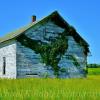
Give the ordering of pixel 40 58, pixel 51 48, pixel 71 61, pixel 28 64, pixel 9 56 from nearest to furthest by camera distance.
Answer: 1. pixel 28 64
2. pixel 40 58
3. pixel 9 56
4. pixel 51 48
5. pixel 71 61

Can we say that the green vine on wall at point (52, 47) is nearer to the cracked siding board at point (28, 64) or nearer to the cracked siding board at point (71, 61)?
the cracked siding board at point (71, 61)

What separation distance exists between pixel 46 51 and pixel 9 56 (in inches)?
119

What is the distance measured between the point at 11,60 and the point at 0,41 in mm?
3825

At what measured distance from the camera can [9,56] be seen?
33.7 m

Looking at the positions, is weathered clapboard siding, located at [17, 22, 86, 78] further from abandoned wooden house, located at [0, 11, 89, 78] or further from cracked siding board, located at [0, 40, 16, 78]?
cracked siding board, located at [0, 40, 16, 78]

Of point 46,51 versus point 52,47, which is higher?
point 52,47

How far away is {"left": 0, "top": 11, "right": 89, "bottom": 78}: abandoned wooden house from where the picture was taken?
32406 mm

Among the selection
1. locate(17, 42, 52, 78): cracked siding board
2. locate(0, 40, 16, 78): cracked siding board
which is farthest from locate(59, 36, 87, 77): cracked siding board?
locate(0, 40, 16, 78): cracked siding board

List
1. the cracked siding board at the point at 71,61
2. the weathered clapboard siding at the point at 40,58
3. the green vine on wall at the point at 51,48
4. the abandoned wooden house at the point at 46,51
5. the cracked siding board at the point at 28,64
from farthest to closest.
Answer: the cracked siding board at the point at 71,61 < the green vine on wall at the point at 51,48 < the abandoned wooden house at the point at 46,51 < the weathered clapboard siding at the point at 40,58 < the cracked siding board at the point at 28,64

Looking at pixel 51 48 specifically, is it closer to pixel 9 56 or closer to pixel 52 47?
pixel 52 47

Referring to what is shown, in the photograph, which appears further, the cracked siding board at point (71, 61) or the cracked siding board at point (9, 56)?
the cracked siding board at point (71, 61)

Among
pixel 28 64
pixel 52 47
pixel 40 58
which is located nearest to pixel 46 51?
pixel 52 47

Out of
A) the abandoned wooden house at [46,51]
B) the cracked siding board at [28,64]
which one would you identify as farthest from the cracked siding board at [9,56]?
the cracked siding board at [28,64]

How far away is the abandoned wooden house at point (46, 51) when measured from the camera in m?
32.4
